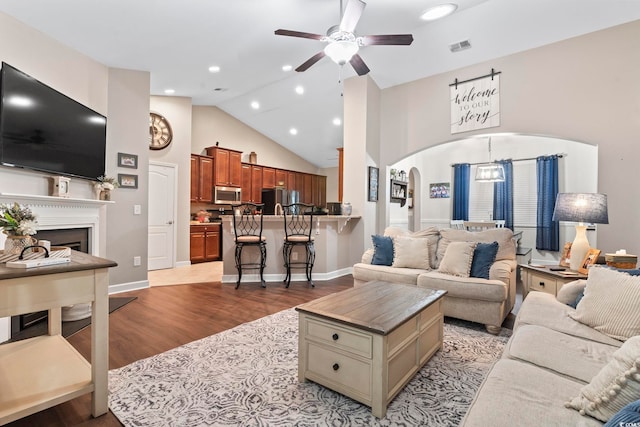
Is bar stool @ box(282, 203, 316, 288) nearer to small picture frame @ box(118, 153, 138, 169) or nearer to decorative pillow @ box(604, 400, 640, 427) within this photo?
small picture frame @ box(118, 153, 138, 169)

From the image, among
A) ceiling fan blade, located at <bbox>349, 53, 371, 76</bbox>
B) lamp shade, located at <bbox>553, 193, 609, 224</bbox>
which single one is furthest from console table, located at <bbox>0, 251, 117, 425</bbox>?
lamp shade, located at <bbox>553, 193, 609, 224</bbox>

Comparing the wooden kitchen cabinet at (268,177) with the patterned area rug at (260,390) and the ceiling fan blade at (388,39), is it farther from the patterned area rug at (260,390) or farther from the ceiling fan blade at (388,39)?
the patterned area rug at (260,390)

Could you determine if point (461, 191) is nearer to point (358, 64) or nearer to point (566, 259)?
point (566, 259)

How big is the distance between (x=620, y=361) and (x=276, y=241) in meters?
4.35

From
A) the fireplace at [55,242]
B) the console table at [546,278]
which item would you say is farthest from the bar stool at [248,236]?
the console table at [546,278]

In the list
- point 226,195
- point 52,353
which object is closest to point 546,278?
point 52,353

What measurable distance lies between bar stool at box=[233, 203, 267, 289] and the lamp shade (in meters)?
3.50

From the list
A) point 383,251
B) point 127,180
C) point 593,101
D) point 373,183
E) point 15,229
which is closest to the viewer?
point 15,229

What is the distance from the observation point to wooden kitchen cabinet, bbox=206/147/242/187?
6984 mm

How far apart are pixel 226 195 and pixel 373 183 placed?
3.58 m

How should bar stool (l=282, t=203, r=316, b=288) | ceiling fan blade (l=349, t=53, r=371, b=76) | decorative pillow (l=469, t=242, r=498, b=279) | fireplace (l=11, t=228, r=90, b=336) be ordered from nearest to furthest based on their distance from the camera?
1. fireplace (l=11, t=228, r=90, b=336)
2. decorative pillow (l=469, t=242, r=498, b=279)
3. ceiling fan blade (l=349, t=53, r=371, b=76)
4. bar stool (l=282, t=203, r=316, b=288)

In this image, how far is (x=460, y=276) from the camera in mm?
3139

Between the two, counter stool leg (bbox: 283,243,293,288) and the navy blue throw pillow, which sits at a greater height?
the navy blue throw pillow

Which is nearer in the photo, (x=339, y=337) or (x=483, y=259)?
(x=339, y=337)
